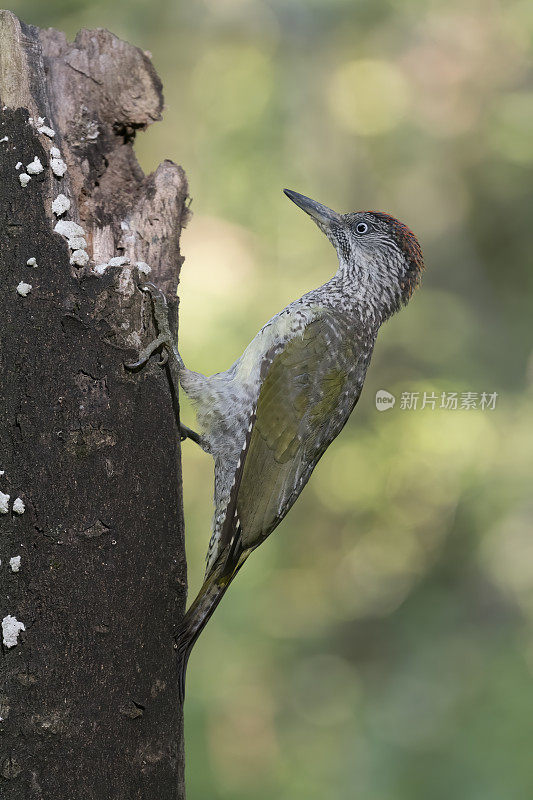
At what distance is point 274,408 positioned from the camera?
242 cm

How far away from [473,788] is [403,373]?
2.70 metres

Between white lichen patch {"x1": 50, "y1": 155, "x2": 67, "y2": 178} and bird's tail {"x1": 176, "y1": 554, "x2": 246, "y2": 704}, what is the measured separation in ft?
3.81

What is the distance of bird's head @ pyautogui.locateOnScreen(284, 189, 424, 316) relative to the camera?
2.87m

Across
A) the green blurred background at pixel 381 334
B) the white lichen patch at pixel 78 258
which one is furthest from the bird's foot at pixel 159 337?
the green blurred background at pixel 381 334

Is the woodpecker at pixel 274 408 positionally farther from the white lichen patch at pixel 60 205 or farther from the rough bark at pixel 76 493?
the white lichen patch at pixel 60 205

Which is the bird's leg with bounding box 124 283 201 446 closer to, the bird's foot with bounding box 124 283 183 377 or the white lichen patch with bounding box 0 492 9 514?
the bird's foot with bounding box 124 283 183 377

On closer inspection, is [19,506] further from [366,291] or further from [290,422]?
[366,291]

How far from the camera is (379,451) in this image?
5258mm

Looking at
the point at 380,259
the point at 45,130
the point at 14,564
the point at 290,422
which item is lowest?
the point at 14,564

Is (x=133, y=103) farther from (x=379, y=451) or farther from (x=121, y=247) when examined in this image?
(x=379, y=451)

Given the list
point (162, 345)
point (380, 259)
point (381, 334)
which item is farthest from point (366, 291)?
point (381, 334)

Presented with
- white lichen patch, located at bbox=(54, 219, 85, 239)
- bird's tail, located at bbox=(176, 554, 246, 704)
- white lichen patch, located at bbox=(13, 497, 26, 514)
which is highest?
white lichen patch, located at bbox=(54, 219, 85, 239)

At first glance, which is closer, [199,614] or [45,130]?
[45,130]

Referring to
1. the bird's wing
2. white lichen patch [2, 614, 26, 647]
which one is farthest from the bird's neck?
white lichen patch [2, 614, 26, 647]
